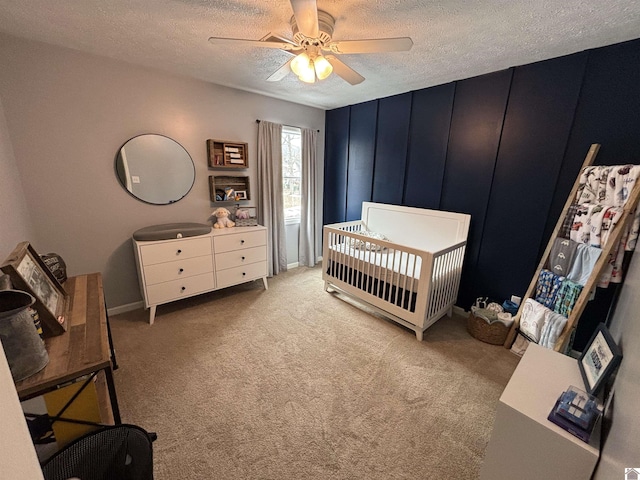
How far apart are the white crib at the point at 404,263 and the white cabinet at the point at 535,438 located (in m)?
1.06

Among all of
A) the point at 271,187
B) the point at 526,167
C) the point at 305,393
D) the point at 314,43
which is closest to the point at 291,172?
the point at 271,187

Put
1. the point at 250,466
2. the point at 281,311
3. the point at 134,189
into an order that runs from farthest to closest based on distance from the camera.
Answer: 1. the point at 281,311
2. the point at 134,189
3. the point at 250,466

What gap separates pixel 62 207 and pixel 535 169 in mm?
4002

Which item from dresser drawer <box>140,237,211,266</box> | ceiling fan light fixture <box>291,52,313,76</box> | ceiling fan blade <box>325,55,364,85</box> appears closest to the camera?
ceiling fan light fixture <box>291,52,313,76</box>

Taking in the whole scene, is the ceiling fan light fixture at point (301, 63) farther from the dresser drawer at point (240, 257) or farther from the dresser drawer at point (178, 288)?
the dresser drawer at point (178, 288)

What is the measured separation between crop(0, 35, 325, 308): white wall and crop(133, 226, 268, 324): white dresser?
361 millimetres

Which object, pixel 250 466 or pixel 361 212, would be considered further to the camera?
pixel 361 212

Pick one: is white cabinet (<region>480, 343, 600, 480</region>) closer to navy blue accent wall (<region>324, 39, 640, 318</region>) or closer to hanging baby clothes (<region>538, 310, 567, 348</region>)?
hanging baby clothes (<region>538, 310, 567, 348</region>)

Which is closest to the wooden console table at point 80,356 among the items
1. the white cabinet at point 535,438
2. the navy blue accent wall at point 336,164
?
the white cabinet at point 535,438

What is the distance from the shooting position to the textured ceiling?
143 centimetres

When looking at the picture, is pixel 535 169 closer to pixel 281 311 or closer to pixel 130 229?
pixel 281 311

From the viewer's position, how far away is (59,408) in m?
0.98

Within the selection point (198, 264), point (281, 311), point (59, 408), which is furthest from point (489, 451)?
point (198, 264)

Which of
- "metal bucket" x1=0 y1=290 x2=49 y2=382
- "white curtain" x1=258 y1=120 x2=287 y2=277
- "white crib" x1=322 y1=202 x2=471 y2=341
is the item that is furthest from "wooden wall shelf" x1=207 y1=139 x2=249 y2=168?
"metal bucket" x1=0 y1=290 x2=49 y2=382
